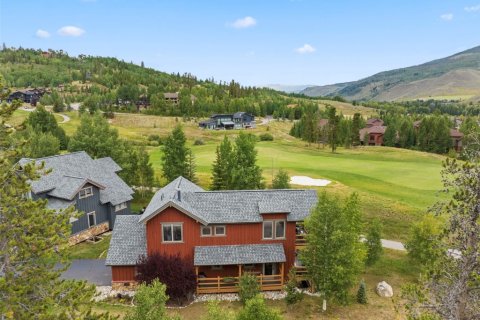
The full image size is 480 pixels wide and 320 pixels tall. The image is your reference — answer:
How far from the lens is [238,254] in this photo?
89.0 feet

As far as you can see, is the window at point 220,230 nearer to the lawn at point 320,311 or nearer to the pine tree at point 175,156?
the lawn at point 320,311

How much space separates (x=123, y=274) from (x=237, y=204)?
1030 centimetres

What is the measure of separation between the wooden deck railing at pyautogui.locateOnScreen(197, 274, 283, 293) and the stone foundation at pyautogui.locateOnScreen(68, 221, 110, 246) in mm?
15704

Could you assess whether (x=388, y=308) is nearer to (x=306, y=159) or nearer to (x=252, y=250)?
(x=252, y=250)

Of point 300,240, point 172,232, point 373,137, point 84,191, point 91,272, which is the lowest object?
point 91,272

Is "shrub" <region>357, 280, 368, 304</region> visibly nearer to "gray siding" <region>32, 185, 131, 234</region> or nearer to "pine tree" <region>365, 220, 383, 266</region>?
"pine tree" <region>365, 220, 383, 266</region>

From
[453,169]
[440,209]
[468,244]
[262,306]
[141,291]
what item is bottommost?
[262,306]

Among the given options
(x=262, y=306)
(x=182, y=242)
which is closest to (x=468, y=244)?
(x=262, y=306)

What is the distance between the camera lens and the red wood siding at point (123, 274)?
90.4 feet

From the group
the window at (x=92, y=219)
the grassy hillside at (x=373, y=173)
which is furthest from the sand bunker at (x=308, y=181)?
the window at (x=92, y=219)

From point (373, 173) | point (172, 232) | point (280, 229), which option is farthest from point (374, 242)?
point (373, 173)

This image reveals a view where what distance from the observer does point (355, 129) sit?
102 m

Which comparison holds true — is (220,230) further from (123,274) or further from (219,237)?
(123,274)

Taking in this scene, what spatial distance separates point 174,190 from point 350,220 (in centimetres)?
1379
